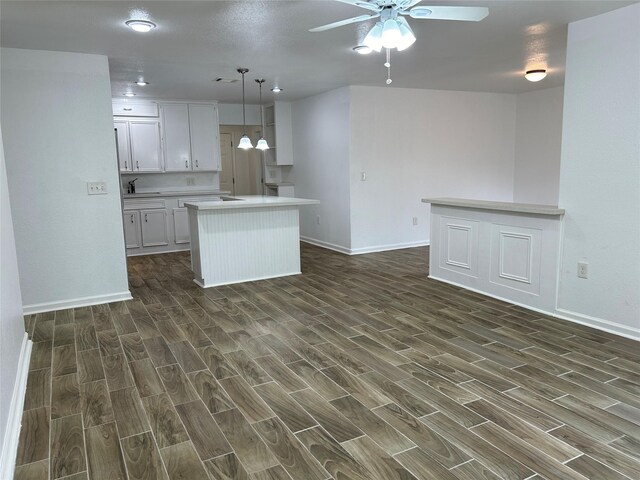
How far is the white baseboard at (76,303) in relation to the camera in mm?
4168

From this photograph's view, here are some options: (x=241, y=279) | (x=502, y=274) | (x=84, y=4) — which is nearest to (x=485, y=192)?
(x=502, y=274)

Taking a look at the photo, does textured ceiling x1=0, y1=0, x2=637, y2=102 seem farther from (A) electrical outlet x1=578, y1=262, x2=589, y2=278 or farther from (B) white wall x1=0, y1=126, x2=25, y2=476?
(A) electrical outlet x1=578, y1=262, x2=589, y2=278

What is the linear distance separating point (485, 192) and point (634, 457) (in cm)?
594

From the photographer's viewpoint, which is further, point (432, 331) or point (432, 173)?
point (432, 173)

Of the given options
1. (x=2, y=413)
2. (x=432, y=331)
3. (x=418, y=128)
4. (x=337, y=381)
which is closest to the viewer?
(x=2, y=413)

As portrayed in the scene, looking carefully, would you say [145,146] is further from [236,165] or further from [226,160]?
[236,165]

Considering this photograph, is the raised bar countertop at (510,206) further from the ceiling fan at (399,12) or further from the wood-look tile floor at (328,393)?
the ceiling fan at (399,12)

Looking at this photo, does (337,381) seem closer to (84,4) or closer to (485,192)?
(84,4)

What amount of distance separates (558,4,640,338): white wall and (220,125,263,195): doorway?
6.47 meters

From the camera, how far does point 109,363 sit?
3055mm

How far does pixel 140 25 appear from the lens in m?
3.32

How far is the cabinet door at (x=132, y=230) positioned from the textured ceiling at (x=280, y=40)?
193cm

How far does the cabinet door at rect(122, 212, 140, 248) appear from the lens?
6863 millimetres

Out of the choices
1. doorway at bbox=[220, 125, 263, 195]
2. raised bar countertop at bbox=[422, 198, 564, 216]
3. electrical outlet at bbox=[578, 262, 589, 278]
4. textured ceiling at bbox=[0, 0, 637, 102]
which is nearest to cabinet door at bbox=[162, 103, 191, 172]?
textured ceiling at bbox=[0, 0, 637, 102]
